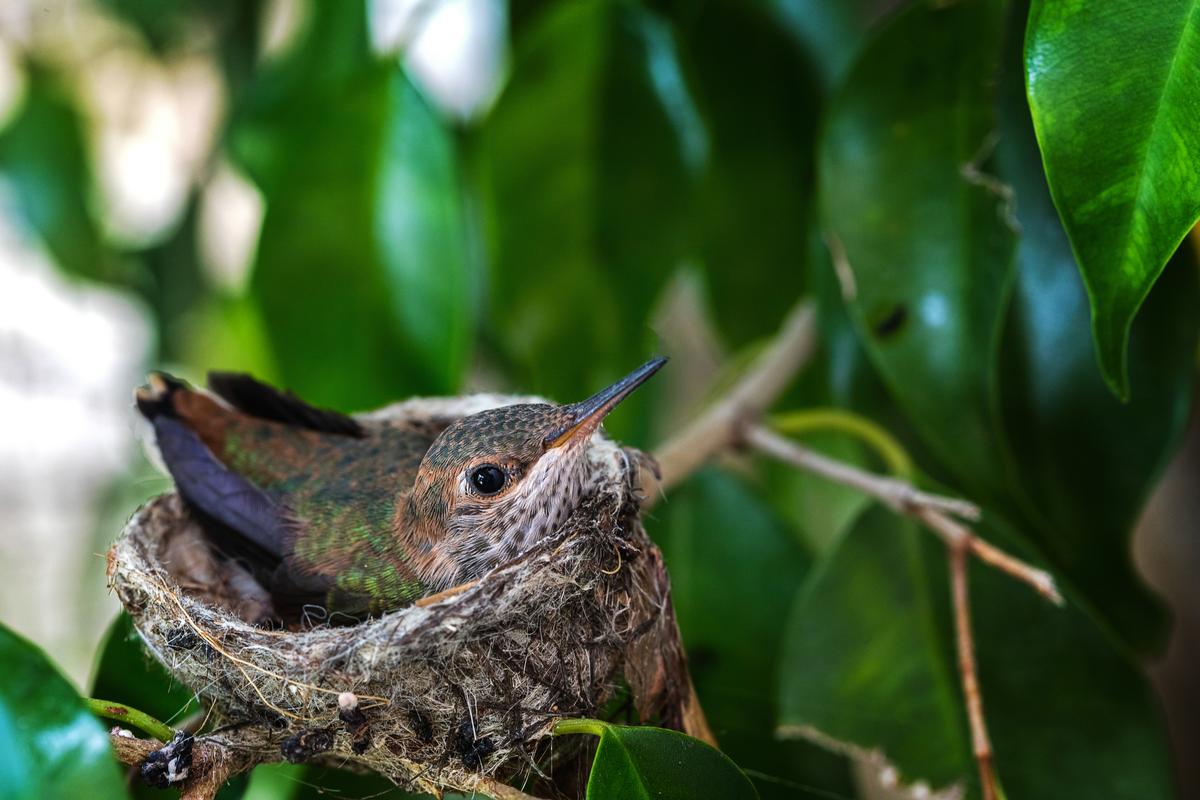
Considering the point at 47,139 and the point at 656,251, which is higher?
the point at 47,139

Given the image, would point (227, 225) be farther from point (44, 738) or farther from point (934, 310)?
point (44, 738)

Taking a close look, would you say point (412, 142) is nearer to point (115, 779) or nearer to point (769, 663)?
point (769, 663)

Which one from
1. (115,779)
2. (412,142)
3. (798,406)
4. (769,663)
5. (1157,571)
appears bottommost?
(1157,571)

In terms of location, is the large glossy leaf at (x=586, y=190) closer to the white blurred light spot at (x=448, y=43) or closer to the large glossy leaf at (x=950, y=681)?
the white blurred light spot at (x=448, y=43)

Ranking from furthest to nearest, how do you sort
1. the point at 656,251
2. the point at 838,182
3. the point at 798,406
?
the point at 798,406
the point at 656,251
the point at 838,182

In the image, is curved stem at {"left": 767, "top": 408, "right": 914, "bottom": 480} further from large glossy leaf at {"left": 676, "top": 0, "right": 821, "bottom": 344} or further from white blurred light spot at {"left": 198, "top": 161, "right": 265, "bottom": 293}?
white blurred light spot at {"left": 198, "top": 161, "right": 265, "bottom": 293}

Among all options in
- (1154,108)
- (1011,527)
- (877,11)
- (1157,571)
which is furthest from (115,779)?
(877,11)

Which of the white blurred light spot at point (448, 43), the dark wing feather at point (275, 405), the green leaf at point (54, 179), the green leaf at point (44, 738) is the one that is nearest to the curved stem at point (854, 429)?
the dark wing feather at point (275, 405)
